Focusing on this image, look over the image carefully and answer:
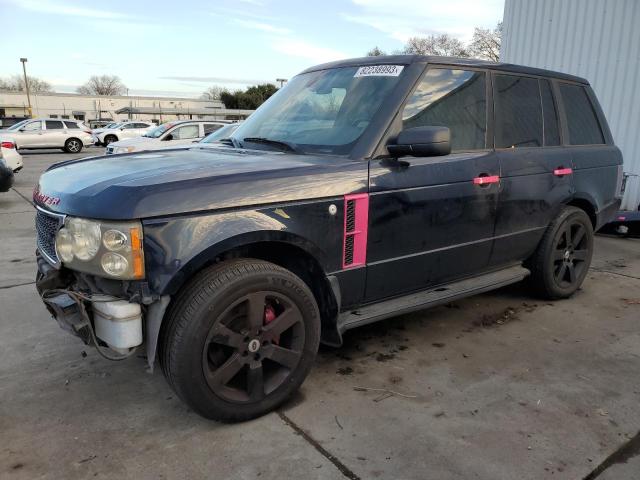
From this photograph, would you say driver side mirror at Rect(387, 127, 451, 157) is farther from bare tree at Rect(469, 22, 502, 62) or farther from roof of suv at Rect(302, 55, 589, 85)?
bare tree at Rect(469, 22, 502, 62)

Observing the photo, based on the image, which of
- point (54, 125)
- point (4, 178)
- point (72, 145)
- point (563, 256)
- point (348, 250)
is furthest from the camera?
point (72, 145)

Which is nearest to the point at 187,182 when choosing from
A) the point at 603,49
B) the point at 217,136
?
the point at 217,136

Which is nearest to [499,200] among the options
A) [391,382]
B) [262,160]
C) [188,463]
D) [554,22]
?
[391,382]

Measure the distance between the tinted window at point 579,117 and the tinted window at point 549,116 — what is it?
0.61ft

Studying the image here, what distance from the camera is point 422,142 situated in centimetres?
288

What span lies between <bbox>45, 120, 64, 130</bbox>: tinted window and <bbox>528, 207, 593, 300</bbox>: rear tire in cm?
2596

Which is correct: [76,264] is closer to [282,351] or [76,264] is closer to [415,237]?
[282,351]

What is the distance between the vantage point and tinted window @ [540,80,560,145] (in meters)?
4.22

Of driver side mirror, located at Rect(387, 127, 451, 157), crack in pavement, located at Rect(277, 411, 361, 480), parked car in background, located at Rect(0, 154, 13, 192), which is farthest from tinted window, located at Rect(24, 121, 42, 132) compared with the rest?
crack in pavement, located at Rect(277, 411, 361, 480)

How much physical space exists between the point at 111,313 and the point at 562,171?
3558mm

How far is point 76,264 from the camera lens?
2.41 meters

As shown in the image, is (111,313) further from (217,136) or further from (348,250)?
(217,136)

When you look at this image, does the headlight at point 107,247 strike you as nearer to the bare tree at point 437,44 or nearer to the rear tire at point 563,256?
the rear tire at point 563,256

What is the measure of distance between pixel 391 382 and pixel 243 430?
3.15ft
